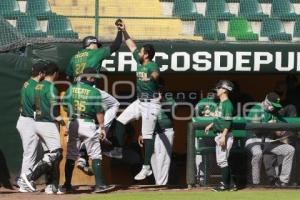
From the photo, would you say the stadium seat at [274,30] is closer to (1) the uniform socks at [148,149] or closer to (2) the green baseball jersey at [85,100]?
(1) the uniform socks at [148,149]

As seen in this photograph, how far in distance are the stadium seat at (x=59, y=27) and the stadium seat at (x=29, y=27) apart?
7.5 inches

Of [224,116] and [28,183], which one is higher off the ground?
[224,116]

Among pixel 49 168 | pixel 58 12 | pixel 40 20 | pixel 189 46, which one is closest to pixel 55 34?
pixel 40 20

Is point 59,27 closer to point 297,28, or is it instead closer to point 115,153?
point 115,153

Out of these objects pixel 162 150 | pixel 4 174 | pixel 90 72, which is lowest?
pixel 4 174

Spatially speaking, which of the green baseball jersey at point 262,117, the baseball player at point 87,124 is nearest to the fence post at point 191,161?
the green baseball jersey at point 262,117

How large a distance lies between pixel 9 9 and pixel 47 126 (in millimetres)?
3442

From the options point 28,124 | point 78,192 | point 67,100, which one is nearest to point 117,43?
point 67,100

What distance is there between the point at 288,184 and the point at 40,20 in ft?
16.0

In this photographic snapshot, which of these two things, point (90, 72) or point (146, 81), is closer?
point (90, 72)

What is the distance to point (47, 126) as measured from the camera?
9.86 metres

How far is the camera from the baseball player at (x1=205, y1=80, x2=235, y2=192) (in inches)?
394

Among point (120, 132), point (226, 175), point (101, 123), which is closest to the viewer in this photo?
point (101, 123)

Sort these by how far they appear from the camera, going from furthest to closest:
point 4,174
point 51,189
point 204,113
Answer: point 204,113 < point 4,174 < point 51,189
